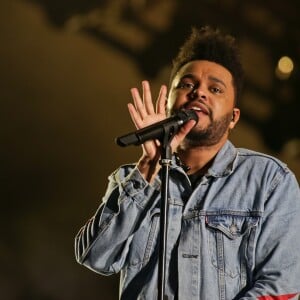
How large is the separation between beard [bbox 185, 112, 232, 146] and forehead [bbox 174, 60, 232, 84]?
0.14 meters

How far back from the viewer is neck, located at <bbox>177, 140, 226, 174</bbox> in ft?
6.66

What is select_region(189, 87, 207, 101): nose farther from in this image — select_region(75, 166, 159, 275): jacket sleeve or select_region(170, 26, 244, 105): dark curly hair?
select_region(75, 166, 159, 275): jacket sleeve

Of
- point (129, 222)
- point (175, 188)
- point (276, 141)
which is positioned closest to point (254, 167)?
point (175, 188)

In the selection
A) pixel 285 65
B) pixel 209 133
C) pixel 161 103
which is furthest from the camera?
pixel 285 65

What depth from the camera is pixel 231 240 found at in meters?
1.78

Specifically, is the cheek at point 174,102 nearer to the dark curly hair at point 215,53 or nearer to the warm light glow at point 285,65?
the dark curly hair at point 215,53

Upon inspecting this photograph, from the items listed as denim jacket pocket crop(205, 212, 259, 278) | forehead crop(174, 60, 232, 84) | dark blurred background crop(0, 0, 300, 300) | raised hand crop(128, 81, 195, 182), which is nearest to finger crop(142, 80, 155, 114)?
raised hand crop(128, 81, 195, 182)

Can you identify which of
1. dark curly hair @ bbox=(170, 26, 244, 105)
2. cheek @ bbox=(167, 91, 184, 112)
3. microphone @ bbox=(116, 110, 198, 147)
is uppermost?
dark curly hair @ bbox=(170, 26, 244, 105)

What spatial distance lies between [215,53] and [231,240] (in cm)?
72

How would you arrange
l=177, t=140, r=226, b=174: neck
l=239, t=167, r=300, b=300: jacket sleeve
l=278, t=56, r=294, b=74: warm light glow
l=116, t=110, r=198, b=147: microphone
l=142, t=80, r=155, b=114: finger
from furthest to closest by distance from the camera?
l=278, t=56, r=294, b=74: warm light glow → l=177, t=140, r=226, b=174: neck → l=142, t=80, r=155, b=114: finger → l=239, t=167, r=300, b=300: jacket sleeve → l=116, t=110, r=198, b=147: microphone

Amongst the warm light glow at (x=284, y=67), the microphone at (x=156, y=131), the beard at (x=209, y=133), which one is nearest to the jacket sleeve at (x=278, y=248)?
the beard at (x=209, y=133)

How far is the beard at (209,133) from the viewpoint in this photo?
197 cm

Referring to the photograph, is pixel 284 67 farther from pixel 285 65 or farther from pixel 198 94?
pixel 198 94

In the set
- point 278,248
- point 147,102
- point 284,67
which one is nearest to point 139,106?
point 147,102
